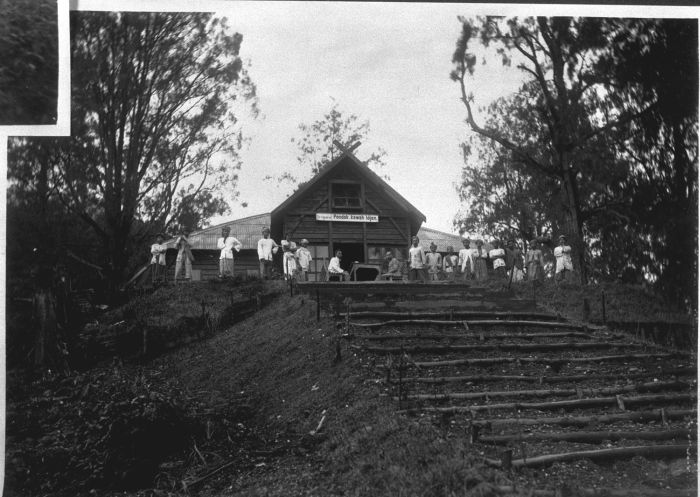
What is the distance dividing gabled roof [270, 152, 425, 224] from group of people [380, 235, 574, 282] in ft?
3.83

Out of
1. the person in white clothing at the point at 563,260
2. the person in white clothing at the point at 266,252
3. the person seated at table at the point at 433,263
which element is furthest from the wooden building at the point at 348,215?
the person in white clothing at the point at 563,260

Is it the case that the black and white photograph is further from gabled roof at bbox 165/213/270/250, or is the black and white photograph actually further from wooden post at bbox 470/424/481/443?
gabled roof at bbox 165/213/270/250

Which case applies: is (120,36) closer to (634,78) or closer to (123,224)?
(123,224)

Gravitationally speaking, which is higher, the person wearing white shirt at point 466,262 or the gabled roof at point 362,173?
the gabled roof at point 362,173

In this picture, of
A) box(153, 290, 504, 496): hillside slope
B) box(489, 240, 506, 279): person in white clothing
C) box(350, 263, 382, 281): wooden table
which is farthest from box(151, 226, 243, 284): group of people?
box(489, 240, 506, 279): person in white clothing

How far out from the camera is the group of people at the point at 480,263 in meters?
13.9

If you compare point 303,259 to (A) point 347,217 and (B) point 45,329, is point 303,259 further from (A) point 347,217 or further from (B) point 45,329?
(B) point 45,329

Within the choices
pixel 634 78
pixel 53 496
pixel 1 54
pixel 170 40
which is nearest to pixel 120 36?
pixel 170 40

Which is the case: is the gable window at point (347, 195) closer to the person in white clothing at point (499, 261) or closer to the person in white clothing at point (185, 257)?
the person in white clothing at point (499, 261)

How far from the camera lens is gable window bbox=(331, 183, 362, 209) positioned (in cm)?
1669

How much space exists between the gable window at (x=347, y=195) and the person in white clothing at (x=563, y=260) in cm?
541

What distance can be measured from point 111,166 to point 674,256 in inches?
287

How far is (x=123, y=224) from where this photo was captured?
9.82 meters

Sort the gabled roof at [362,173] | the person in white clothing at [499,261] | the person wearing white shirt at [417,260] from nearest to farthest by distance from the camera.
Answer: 1. the person wearing white shirt at [417,260]
2. the person in white clothing at [499,261]
3. the gabled roof at [362,173]
